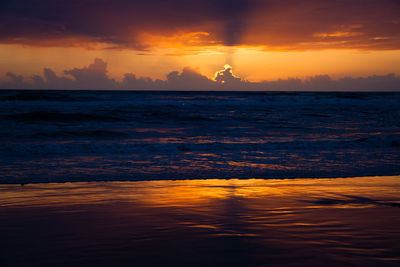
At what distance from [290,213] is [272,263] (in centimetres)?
148

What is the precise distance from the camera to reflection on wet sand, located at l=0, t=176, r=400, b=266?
3.09 meters

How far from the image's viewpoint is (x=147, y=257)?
9.98ft

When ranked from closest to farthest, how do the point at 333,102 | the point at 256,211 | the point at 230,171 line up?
the point at 256,211, the point at 230,171, the point at 333,102

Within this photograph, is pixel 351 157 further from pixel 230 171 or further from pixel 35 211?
pixel 35 211

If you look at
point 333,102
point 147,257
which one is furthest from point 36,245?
point 333,102

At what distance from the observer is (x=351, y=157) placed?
9.07 m

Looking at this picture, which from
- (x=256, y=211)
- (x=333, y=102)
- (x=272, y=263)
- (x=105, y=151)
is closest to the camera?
(x=272, y=263)

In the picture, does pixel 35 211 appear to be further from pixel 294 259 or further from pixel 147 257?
pixel 294 259

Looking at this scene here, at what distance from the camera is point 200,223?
397 centimetres

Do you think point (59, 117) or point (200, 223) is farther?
point (59, 117)

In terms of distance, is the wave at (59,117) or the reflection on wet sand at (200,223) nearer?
the reflection on wet sand at (200,223)

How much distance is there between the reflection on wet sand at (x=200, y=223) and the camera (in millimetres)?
3086

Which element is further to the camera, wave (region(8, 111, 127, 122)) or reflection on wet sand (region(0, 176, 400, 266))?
wave (region(8, 111, 127, 122))

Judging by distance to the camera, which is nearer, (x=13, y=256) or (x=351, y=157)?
(x=13, y=256)
